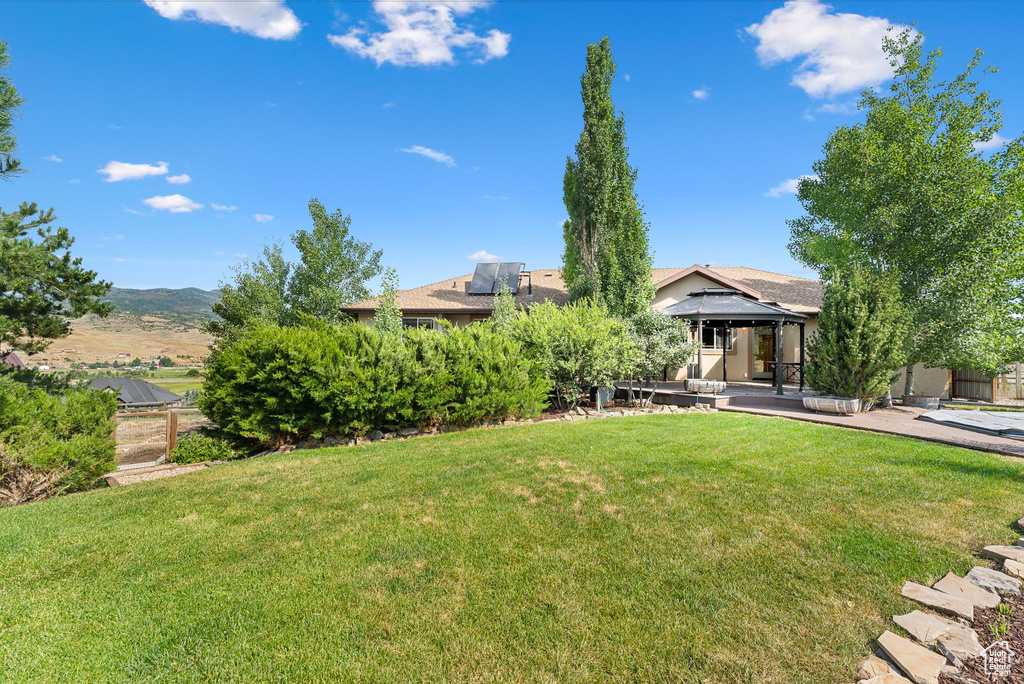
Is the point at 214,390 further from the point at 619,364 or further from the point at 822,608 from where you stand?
the point at 822,608

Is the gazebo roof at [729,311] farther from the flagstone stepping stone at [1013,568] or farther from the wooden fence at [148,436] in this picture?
the wooden fence at [148,436]

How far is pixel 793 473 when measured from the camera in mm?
5426

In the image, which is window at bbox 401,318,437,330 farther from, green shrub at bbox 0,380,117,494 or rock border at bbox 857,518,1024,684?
rock border at bbox 857,518,1024,684

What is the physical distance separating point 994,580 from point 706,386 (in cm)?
930

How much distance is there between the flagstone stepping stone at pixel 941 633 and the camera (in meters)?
2.24

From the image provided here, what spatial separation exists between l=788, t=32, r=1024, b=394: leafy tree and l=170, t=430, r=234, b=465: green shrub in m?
16.0

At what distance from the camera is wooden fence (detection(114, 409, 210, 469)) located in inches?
340

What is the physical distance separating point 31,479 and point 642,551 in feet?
25.9

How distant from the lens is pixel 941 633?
236 centimetres

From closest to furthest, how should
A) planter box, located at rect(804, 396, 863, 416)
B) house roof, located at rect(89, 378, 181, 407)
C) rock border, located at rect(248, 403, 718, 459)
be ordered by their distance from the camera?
rock border, located at rect(248, 403, 718, 459) < planter box, located at rect(804, 396, 863, 416) < house roof, located at rect(89, 378, 181, 407)

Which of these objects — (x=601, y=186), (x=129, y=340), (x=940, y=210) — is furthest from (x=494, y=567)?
(x=129, y=340)

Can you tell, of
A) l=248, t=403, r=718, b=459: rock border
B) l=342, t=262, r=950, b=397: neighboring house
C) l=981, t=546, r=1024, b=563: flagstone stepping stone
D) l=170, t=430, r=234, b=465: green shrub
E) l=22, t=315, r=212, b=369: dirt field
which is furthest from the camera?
l=22, t=315, r=212, b=369: dirt field

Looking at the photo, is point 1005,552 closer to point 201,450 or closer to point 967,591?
point 967,591

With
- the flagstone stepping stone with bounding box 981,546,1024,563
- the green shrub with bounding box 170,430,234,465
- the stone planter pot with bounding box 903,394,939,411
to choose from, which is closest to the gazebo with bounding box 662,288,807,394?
the stone planter pot with bounding box 903,394,939,411
